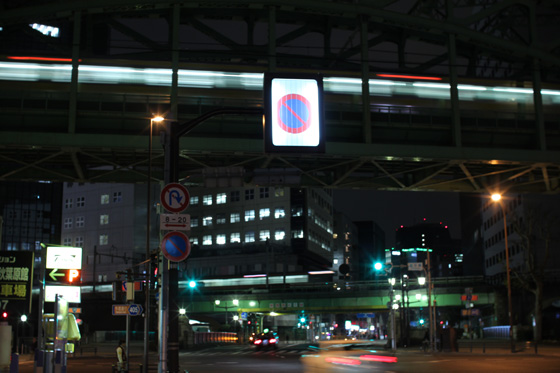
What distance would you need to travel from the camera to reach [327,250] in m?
152

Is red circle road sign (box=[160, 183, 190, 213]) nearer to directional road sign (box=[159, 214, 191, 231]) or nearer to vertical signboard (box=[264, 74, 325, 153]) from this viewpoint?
directional road sign (box=[159, 214, 191, 231])

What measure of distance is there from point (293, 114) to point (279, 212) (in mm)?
119248

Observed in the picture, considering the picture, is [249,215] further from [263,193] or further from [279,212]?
[279,212]

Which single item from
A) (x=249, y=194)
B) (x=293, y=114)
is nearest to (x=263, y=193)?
(x=249, y=194)

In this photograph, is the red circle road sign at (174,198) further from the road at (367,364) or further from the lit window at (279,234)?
the lit window at (279,234)

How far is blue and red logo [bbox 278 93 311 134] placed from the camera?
12.0m

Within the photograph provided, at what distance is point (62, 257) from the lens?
17422 mm

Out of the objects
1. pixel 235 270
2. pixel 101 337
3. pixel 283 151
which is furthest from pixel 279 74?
pixel 235 270

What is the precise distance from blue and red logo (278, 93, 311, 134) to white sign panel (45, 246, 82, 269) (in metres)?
8.60

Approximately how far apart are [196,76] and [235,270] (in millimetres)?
100955

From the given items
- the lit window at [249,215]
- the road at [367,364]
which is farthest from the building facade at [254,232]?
the road at [367,364]

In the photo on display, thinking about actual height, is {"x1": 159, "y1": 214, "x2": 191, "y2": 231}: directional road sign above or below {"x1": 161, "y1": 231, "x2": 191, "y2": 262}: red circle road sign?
above

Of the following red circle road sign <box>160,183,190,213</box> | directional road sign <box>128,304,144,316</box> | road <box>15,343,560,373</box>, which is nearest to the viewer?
red circle road sign <box>160,183,190,213</box>

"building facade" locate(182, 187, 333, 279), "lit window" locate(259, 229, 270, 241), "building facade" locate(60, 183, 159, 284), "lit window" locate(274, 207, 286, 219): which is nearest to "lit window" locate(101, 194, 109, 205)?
"building facade" locate(60, 183, 159, 284)
